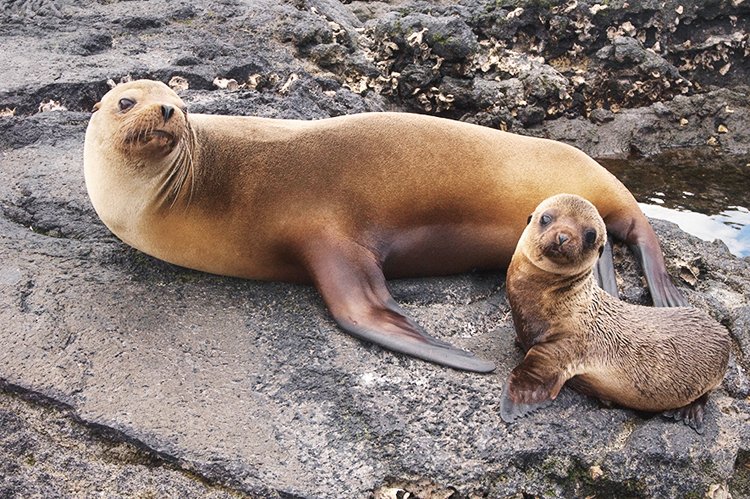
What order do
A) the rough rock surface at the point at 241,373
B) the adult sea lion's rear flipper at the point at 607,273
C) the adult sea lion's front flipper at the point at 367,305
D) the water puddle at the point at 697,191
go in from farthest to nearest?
the water puddle at the point at 697,191, the adult sea lion's rear flipper at the point at 607,273, the adult sea lion's front flipper at the point at 367,305, the rough rock surface at the point at 241,373

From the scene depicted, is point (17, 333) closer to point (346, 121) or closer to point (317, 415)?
point (317, 415)

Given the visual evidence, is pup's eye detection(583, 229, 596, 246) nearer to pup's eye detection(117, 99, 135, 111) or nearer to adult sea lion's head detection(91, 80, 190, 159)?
adult sea lion's head detection(91, 80, 190, 159)

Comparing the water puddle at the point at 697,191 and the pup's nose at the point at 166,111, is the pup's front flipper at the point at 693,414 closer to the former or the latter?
the pup's nose at the point at 166,111

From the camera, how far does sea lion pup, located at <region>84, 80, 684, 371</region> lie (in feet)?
12.3

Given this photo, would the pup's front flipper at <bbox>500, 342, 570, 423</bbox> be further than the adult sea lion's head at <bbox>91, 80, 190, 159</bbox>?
No

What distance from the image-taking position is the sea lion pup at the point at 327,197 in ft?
12.3

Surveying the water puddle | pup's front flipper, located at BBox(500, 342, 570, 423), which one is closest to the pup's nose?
pup's front flipper, located at BBox(500, 342, 570, 423)

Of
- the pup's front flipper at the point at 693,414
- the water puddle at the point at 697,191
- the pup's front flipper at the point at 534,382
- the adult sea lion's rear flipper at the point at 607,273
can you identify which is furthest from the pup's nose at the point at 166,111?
the water puddle at the point at 697,191

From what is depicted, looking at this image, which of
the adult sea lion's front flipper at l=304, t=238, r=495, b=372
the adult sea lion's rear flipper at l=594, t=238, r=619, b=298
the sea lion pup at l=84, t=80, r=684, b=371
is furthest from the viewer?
the adult sea lion's rear flipper at l=594, t=238, r=619, b=298

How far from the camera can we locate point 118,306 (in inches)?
147

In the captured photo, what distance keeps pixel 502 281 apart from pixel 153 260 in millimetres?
1716

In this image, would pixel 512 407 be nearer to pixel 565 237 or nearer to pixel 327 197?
pixel 565 237

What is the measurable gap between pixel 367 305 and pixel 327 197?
594 mm

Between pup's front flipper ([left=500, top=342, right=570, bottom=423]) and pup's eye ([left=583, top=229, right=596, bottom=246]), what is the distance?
17.9 inches
